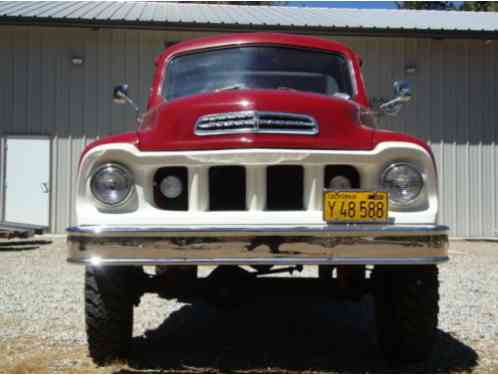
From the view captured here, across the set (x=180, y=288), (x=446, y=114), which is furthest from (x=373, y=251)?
(x=446, y=114)

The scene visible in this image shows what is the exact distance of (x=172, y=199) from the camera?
11.4ft

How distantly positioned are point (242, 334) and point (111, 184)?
6.09 ft

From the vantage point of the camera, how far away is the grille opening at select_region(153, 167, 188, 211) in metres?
3.43

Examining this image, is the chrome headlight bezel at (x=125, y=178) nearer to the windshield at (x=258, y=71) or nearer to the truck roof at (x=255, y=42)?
the windshield at (x=258, y=71)

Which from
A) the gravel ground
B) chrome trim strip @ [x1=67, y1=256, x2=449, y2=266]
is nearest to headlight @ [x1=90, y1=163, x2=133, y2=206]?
chrome trim strip @ [x1=67, y1=256, x2=449, y2=266]

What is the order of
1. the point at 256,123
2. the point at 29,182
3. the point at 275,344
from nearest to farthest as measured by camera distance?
the point at 256,123 → the point at 275,344 → the point at 29,182

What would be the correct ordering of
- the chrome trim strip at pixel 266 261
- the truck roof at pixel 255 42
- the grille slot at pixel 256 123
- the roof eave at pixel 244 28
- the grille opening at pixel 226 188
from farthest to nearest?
1. the roof eave at pixel 244 28
2. the truck roof at pixel 255 42
3. the grille opening at pixel 226 188
4. the grille slot at pixel 256 123
5. the chrome trim strip at pixel 266 261

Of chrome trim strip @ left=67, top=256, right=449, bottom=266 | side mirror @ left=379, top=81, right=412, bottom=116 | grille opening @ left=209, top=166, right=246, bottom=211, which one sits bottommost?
chrome trim strip @ left=67, top=256, right=449, bottom=266

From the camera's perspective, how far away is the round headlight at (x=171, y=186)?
3.40m

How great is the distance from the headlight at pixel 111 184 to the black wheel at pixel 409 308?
152cm

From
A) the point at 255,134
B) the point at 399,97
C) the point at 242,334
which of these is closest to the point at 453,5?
the point at 399,97

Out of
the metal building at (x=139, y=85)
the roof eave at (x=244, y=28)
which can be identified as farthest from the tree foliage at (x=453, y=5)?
the roof eave at (x=244, y=28)

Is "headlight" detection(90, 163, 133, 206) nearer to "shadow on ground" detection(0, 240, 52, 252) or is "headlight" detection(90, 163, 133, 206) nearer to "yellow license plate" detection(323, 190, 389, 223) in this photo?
"yellow license plate" detection(323, 190, 389, 223)

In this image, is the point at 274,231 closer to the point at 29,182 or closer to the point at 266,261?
the point at 266,261
